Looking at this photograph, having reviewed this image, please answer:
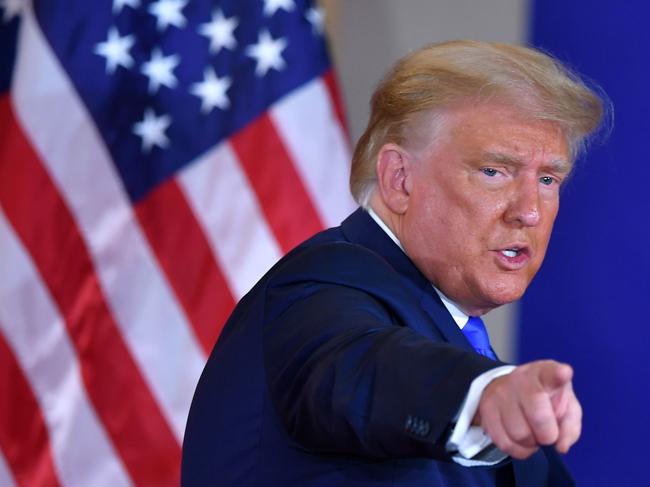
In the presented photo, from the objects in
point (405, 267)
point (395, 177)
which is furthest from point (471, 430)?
point (395, 177)

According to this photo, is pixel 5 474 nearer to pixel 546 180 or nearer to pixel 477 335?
Answer: pixel 477 335

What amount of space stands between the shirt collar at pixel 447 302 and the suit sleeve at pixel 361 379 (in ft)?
0.97

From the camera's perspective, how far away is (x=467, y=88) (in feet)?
4.24

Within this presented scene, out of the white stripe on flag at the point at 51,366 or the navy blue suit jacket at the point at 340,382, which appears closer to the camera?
the navy blue suit jacket at the point at 340,382

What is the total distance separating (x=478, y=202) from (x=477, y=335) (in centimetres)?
17

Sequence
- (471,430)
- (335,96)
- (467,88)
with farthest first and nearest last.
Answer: (335,96), (467,88), (471,430)

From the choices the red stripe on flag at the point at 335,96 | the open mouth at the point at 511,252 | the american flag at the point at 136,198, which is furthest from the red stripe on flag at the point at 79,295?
the open mouth at the point at 511,252

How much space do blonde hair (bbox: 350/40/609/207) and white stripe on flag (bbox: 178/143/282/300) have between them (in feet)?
3.12

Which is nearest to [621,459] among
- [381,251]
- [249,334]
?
[381,251]

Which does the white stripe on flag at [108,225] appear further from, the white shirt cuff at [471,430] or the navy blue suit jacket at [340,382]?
the white shirt cuff at [471,430]

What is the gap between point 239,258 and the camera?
2.34 metres

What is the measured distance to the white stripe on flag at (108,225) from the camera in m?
2.25

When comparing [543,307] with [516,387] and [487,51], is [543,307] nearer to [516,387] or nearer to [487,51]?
[487,51]

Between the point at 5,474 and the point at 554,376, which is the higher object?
the point at 554,376
